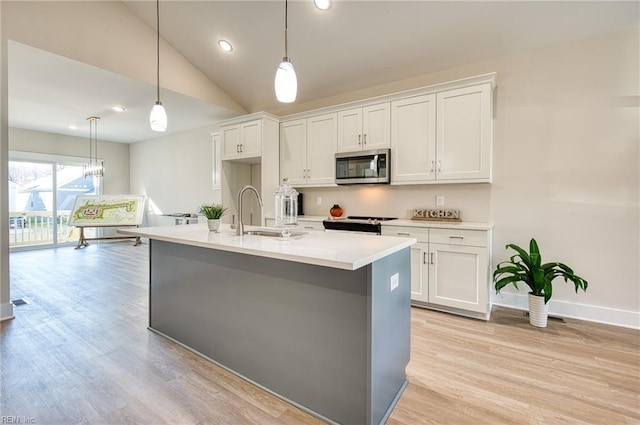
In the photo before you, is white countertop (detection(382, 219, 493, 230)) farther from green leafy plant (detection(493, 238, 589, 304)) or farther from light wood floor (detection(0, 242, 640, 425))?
light wood floor (detection(0, 242, 640, 425))

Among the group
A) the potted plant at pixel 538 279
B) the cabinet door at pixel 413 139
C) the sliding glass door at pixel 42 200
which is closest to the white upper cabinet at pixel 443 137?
the cabinet door at pixel 413 139

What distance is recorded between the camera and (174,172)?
23.4 ft

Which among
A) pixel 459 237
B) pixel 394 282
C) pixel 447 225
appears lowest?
pixel 394 282

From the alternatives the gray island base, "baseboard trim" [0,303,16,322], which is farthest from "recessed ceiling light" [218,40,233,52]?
"baseboard trim" [0,303,16,322]

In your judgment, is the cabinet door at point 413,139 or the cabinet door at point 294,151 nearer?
the cabinet door at point 413,139

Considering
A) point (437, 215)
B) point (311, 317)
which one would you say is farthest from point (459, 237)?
point (311, 317)

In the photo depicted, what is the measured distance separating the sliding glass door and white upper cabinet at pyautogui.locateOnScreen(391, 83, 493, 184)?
26.5 ft

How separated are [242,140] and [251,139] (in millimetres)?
221

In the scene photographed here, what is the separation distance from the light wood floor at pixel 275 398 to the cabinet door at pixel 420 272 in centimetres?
19

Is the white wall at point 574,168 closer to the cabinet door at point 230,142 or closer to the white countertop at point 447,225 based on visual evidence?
the white countertop at point 447,225

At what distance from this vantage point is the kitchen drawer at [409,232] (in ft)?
10.3

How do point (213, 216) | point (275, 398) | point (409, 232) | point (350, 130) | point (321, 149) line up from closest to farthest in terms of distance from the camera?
point (275, 398) < point (213, 216) < point (409, 232) < point (350, 130) < point (321, 149)

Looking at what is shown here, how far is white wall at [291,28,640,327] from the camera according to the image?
9.10 ft

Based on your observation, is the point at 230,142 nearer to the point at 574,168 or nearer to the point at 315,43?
the point at 315,43
